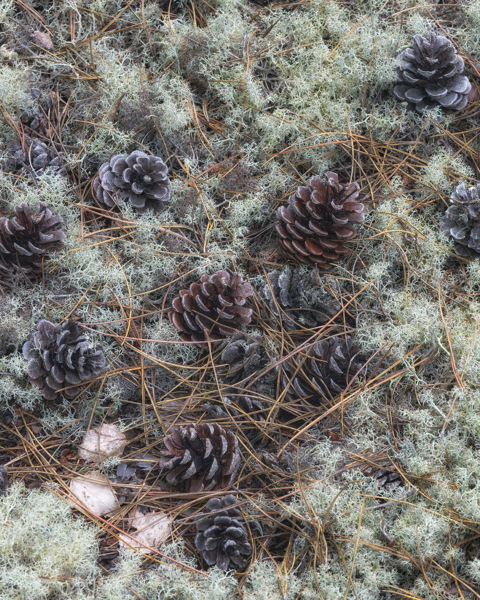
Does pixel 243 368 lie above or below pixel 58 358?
below

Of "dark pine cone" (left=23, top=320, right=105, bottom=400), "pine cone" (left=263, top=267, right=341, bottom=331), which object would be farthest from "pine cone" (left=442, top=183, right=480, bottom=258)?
"dark pine cone" (left=23, top=320, right=105, bottom=400)

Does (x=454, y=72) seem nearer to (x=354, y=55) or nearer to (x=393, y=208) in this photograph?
(x=354, y=55)

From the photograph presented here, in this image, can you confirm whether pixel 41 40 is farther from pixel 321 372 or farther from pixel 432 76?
pixel 321 372

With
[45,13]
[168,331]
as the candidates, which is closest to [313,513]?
[168,331]

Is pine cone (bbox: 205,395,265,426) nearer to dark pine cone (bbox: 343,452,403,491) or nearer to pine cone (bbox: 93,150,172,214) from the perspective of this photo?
dark pine cone (bbox: 343,452,403,491)

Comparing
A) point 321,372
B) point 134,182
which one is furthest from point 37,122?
point 321,372

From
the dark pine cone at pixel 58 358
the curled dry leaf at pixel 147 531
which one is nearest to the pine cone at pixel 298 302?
the dark pine cone at pixel 58 358

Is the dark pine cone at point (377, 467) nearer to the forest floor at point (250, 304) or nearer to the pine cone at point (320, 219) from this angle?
the forest floor at point (250, 304)
